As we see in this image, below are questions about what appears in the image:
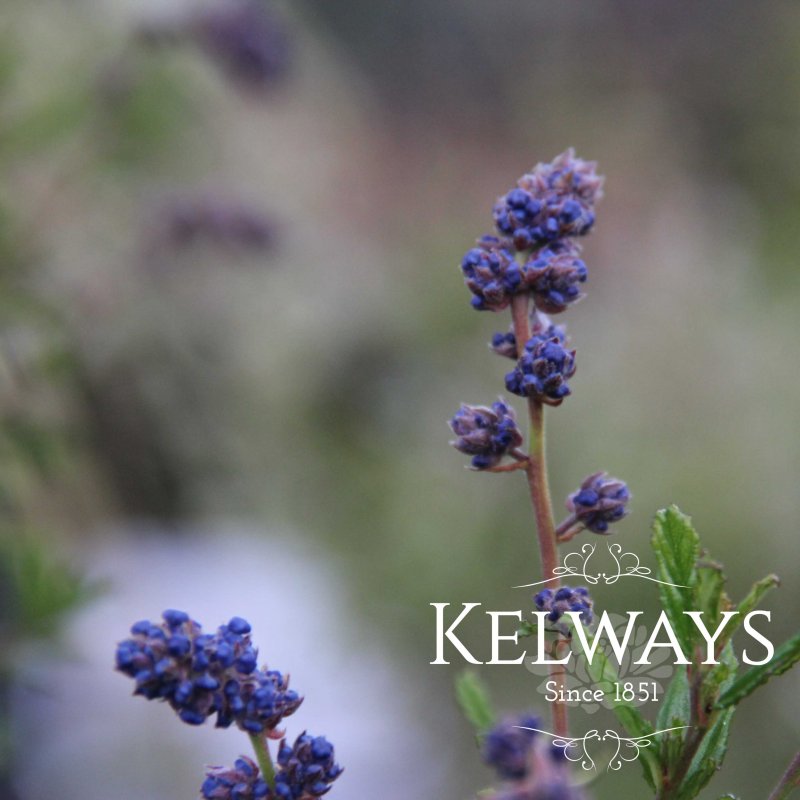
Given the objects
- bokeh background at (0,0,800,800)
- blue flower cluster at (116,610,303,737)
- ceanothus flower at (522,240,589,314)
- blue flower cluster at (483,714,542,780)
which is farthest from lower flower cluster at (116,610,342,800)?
bokeh background at (0,0,800,800)

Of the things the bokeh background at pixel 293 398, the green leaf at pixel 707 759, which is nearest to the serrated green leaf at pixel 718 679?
the green leaf at pixel 707 759

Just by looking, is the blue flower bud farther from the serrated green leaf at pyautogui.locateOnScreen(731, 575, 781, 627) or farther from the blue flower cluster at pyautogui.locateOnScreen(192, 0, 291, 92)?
the blue flower cluster at pyautogui.locateOnScreen(192, 0, 291, 92)

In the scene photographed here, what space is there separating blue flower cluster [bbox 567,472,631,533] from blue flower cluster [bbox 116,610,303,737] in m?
0.18

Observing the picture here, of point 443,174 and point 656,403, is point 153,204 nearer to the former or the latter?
point 656,403

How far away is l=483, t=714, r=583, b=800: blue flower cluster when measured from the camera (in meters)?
0.29

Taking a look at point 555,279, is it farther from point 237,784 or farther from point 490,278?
point 237,784

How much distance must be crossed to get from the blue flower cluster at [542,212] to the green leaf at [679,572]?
0.47 feet

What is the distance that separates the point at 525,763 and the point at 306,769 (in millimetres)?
116

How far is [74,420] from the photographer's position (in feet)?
5.39

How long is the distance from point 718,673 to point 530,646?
1.82 meters

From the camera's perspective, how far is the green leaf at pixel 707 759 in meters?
0.46

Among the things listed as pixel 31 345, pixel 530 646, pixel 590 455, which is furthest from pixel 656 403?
pixel 31 345

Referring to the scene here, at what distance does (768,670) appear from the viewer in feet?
1.35

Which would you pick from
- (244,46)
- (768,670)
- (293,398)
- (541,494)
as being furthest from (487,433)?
(293,398)
